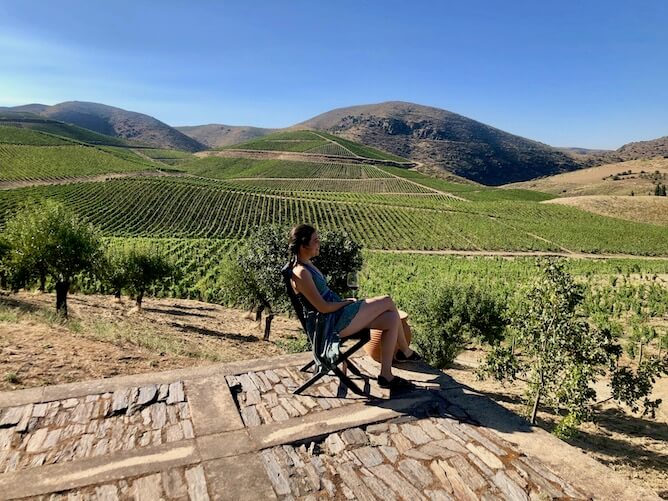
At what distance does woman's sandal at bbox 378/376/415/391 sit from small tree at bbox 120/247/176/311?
64.0 feet

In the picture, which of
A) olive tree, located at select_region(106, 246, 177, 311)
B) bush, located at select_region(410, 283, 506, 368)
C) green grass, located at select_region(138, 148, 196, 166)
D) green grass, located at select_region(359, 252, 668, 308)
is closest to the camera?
bush, located at select_region(410, 283, 506, 368)

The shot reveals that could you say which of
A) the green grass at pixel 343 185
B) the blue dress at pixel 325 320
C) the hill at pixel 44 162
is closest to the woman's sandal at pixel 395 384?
the blue dress at pixel 325 320

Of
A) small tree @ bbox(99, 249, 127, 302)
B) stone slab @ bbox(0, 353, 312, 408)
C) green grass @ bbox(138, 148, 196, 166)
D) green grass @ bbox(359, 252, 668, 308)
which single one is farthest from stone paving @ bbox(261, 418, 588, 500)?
green grass @ bbox(138, 148, 196, 166)

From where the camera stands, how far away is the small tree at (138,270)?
22.0m

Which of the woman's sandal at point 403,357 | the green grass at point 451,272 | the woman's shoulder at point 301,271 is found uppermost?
the woman's shoulder at point 301,271

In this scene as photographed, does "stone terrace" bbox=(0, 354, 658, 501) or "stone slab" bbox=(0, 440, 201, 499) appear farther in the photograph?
"stone terrace" bbox=(0, 354, 658, 501)

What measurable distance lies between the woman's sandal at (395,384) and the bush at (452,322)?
940 cm

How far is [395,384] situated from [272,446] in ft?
5.29

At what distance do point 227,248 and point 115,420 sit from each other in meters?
42.3

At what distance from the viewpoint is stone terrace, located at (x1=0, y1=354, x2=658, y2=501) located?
3.29m

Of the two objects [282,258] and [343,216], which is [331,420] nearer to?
[282,258]

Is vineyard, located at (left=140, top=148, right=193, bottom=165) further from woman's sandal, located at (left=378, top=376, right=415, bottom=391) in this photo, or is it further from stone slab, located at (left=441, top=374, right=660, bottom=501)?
stone slab, located at (left=441, top=374, right=660, bottom=501)

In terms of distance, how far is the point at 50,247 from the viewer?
49.0 feet

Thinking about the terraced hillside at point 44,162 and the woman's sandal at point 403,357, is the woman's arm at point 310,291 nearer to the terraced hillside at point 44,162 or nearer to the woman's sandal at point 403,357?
the woman's sandal at point 403,357
